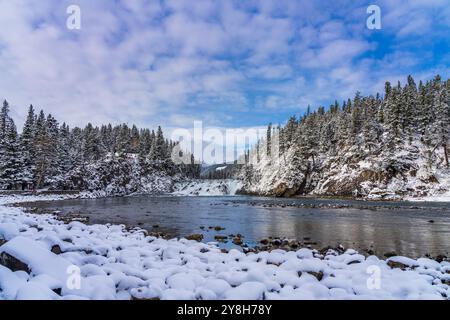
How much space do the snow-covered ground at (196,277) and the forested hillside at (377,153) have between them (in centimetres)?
6123

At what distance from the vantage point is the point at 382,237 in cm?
1841

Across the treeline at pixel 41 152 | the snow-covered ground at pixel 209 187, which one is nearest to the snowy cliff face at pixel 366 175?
the snow-covered ground at pixel 209 187

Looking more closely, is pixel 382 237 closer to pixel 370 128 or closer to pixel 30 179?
pixel 370 128

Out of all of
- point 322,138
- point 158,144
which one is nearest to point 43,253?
point 322,138

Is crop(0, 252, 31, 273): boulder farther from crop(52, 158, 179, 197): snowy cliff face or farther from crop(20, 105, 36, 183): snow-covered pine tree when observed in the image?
crop(52, 158, 179, 197): snowy cliff face

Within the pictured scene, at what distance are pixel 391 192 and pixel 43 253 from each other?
69.2 m

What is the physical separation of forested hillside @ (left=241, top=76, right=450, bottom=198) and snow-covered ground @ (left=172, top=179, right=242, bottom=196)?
19.1m

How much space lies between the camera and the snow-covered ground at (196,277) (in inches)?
271

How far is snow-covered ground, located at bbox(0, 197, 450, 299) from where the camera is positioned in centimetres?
688

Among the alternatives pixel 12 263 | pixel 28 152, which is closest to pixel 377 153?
pixel 12 263

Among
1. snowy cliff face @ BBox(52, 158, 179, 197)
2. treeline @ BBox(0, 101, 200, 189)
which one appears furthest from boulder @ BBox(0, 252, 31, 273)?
snowy cliff face @ BBox(52, 158, 179, 197)

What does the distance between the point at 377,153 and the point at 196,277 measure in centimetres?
7606

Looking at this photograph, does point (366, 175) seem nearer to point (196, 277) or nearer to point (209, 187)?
point (209, 187)
